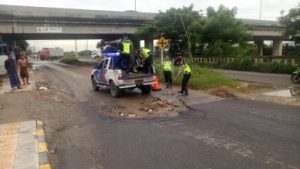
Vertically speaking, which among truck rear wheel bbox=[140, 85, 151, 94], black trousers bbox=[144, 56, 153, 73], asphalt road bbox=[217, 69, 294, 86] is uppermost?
black trousers bbox=[144, 56, 153, 73]

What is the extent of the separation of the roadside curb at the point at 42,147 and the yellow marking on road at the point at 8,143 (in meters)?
0.47

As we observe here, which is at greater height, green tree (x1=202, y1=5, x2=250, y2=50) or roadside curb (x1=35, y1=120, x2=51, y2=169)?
green tree (x1=202, y1=5, x2=250, y2=50)

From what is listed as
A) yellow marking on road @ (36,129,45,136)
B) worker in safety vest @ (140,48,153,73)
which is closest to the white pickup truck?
worker in safety vest @ (140,48,153,73)

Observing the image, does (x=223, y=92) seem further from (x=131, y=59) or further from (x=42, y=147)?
(x=42, y=147)

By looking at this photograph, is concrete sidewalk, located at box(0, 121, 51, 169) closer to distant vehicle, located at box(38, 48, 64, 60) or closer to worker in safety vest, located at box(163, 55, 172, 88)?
worker in safety vest, located at box(163, 55, 172, 88)

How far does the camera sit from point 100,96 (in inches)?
549

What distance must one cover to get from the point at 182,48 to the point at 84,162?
3380cm

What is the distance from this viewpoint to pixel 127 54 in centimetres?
1299

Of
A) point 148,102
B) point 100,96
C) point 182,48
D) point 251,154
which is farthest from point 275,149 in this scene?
point 182,48

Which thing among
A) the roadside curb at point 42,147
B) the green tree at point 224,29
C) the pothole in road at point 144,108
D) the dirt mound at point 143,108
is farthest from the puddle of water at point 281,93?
the green tree at point 224,29

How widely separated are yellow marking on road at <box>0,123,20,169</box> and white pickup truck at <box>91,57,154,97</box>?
17.3 ft

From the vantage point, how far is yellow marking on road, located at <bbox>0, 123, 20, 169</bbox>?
552cm

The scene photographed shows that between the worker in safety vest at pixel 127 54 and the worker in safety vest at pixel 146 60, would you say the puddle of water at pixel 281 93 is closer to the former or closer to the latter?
the worker in safety vest at pixel 146 60

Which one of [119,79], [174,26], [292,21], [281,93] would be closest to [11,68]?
[119,79]
